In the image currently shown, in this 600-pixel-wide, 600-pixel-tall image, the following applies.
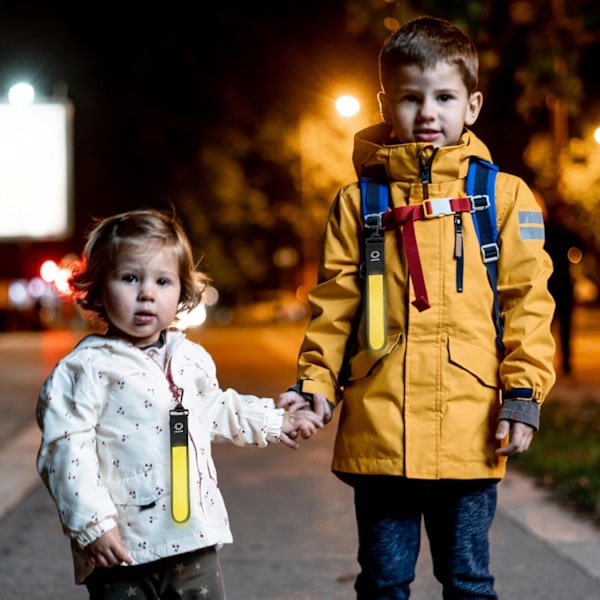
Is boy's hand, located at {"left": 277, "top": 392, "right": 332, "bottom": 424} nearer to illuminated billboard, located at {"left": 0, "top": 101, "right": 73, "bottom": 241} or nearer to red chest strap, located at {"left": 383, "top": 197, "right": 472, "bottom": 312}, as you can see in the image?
red chest strap, located at {"left": 383, "top": 197, "right": 472, "bottom": 312}

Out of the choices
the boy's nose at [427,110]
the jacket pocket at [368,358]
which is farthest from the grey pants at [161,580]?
the boy's nose at [427,110]

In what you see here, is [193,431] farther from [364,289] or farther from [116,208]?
[116,208]

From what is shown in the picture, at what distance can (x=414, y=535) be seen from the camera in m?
3.39

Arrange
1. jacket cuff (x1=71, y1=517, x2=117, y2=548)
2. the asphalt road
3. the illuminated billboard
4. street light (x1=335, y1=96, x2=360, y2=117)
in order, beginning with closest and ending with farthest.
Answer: jacket cuff (x1=71, y1=517, x2=117, y2=548), the asphalt road, street light (x1=335, y1=96, x2=360, y2=117), the illuminated billboard

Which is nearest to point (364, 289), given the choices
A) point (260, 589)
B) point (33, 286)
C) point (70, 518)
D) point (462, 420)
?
point (462, 420)

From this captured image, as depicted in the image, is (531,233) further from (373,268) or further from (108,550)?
(108,550)

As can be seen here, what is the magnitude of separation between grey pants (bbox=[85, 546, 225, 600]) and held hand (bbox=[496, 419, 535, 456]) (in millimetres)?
828

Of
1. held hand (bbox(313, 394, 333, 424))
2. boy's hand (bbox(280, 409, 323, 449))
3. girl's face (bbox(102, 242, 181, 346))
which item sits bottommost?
boy's hand (bbox(280, 409, 323, 449))

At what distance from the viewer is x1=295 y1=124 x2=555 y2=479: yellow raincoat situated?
127 inches

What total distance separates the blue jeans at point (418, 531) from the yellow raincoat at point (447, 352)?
9cm

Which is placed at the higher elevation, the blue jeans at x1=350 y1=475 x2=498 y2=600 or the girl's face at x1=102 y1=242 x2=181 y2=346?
the girl's face at x1=102 y1=242 x2=181 y2=346

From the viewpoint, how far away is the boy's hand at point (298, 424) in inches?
130

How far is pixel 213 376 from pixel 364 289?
0.49 m

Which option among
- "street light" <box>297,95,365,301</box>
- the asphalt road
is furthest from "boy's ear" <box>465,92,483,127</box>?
"street light" <box>297,95,365,301</box>
